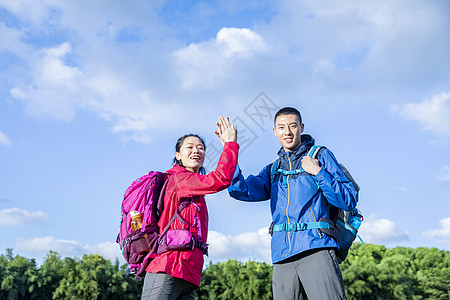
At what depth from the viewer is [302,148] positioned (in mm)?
4051

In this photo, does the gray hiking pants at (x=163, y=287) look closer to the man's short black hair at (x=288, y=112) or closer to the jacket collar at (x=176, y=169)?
the jacket collar at (x=176, y=169)

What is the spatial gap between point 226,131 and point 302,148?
0.72 meters

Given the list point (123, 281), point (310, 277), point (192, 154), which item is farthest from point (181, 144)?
point (123, 281)

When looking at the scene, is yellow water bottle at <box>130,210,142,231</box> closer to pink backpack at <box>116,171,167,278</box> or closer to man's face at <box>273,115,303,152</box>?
pink backpack at <box>116,171,167,278</box>

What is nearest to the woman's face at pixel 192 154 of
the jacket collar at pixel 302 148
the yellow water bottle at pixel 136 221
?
the yellow water bottle at pixel 136 221

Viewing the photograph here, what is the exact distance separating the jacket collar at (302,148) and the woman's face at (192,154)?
75 cm

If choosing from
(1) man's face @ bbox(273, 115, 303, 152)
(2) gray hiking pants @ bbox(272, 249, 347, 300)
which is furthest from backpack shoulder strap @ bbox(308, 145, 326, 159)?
(2) gray hiking pants @ bbox(272, 249, 347, 300)

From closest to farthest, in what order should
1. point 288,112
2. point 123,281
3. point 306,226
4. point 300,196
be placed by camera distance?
point 306,226, point 300,196, point 288,112, point 123,281

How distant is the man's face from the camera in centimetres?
412

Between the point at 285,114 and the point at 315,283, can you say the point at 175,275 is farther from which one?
the point at 285,114

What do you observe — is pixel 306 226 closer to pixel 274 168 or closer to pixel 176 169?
pixel 274 168

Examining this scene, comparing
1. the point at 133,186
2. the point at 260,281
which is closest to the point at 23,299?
the point at 260,281

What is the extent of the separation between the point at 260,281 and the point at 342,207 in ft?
47.9

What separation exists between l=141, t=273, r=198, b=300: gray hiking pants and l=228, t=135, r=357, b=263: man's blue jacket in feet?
2.76
